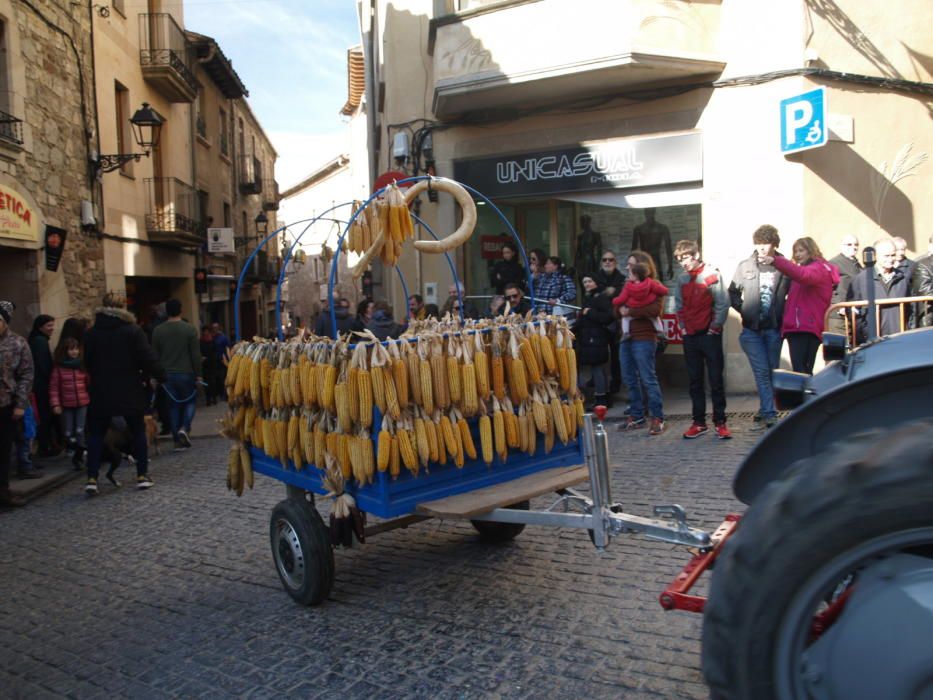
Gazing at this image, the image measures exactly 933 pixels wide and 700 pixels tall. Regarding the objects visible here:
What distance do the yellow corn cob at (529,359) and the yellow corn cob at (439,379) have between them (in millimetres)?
482

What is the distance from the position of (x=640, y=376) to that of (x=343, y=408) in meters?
5.39

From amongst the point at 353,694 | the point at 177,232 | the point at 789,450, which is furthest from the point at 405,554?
the point at 177,232


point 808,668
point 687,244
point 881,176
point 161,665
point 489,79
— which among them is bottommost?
point 161,665

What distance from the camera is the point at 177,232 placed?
17.7m

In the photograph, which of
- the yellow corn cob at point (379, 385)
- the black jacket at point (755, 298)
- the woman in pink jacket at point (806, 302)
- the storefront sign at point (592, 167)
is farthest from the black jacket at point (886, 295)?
the yellow corn cob at point (379, 385)

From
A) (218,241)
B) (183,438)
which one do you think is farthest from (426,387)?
(218,241)

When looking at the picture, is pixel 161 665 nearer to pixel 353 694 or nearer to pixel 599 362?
pixel 353 694

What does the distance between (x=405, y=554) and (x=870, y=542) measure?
3.69m

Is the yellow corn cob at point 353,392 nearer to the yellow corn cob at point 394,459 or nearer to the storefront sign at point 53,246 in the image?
the yellow corn cob at point 394,459

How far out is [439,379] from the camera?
3826 millimetres

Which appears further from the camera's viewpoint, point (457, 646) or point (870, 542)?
point (457, 646)

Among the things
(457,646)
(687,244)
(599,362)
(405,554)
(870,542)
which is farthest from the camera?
(599,362)

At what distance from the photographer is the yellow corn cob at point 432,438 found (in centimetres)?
374

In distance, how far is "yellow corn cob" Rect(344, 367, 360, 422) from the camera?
12.1 feet
